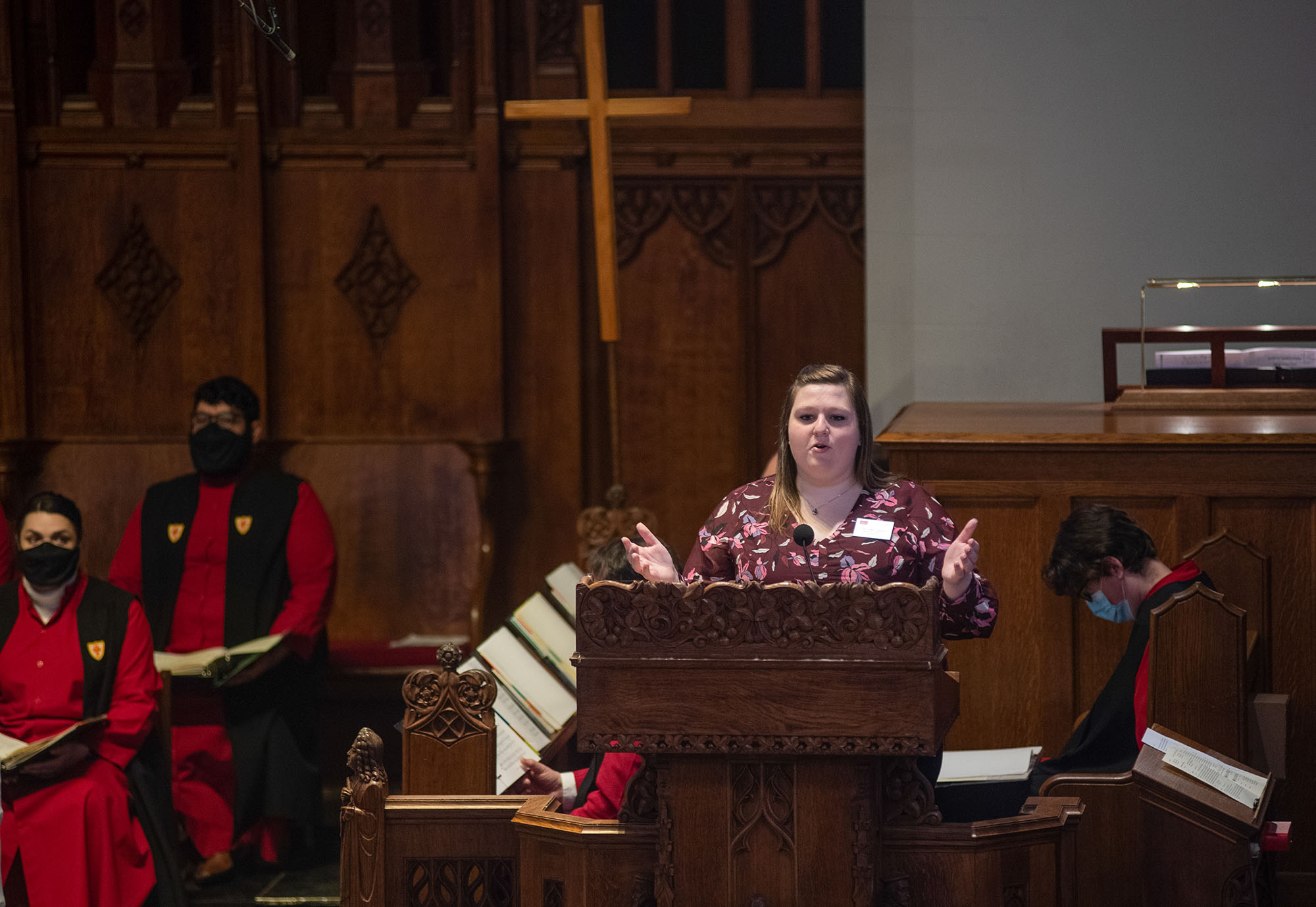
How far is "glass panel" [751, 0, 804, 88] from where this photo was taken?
272 inches

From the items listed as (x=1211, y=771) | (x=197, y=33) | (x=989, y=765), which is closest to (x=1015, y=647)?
(x=989, y=765)

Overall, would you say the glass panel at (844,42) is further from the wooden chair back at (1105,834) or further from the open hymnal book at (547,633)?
the wooden chair back at (1105,834)

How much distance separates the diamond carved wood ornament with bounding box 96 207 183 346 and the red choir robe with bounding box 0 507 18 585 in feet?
4.30

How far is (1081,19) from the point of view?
6.77 m

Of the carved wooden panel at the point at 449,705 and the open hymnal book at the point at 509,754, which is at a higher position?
the carved wooden panel at the point at 449,705

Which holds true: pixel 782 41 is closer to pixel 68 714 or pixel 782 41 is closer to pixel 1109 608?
pixel 1109 608

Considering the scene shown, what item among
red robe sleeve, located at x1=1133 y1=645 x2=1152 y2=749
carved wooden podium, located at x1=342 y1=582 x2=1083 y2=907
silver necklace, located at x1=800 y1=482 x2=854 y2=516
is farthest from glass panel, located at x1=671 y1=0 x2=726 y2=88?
carved wooden podium, located at x1=342 y1=582 x2=1083 y2=907

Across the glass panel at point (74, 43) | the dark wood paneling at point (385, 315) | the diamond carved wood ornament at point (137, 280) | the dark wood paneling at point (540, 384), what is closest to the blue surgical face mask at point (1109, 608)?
the dark wood paneling at point (540, 384)

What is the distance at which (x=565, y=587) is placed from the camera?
17.1ft

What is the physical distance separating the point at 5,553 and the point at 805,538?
3.79 meters

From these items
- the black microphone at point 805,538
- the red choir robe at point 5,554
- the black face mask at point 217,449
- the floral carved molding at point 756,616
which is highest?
the black face mask at point 217,449

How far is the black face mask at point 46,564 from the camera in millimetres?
4816

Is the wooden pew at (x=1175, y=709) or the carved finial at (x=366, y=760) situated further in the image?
the wooden pew at (x=1175, y=709)

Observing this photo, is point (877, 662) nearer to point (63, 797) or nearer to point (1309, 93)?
point (63, 797)
